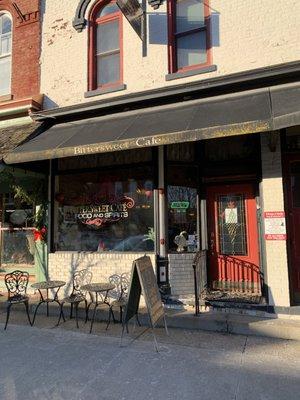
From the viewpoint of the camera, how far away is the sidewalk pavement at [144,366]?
4016 mm

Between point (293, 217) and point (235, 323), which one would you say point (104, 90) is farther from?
point (235, 323)

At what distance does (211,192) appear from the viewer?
7785 mm

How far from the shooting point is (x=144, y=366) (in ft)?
15.4

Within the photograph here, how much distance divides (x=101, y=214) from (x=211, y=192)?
2387 mm

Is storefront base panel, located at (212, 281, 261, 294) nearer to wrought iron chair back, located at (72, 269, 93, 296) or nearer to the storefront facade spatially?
the storefront facade

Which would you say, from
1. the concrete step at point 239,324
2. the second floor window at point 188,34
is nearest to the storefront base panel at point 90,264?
the concrete step at point 239,324

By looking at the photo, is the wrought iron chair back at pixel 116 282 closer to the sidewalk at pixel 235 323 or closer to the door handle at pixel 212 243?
the sidewalk at pixel 235 323

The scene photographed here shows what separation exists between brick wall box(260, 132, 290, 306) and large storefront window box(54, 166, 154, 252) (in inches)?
87.4

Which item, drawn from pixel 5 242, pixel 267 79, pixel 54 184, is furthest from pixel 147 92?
pixel 5 242

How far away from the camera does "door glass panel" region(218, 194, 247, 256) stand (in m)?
7.45

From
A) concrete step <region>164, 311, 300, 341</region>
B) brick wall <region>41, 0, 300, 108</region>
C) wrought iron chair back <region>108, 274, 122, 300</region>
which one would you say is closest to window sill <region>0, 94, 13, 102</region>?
brick wall <region>41, 0, 300, 108</region>

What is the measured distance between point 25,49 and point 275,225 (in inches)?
290

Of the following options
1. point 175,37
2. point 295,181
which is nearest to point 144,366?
point 295,181

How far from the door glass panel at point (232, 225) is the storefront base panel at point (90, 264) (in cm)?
153
